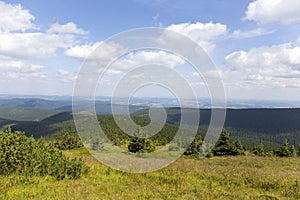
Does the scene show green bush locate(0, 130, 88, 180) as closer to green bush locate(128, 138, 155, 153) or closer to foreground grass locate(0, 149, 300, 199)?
foreground grass locate(0, 149, 300, 199)

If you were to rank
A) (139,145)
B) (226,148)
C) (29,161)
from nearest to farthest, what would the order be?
(29,161)
(139,145)
(226,148)

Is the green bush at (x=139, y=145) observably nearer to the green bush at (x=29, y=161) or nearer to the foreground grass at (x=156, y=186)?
the foreground grass at (x=156, y=186)

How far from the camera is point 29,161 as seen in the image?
14.5 m

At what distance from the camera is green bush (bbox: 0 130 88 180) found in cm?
1402

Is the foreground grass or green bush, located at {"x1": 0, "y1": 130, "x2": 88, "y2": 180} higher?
green bush, located at {"x1": 0, "y1": 130, "x2": 88, "y2": 180}

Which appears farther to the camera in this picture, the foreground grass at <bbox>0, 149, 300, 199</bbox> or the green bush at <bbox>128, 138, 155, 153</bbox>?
the green bush at <bbox>128, 138, 155, 153</bbox>

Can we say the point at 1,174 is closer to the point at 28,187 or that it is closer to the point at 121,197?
the point at 28,187

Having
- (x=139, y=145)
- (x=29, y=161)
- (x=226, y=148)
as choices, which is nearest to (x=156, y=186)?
(x=29, y=161)

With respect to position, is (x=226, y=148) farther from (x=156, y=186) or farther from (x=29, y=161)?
(x=29, y=161)

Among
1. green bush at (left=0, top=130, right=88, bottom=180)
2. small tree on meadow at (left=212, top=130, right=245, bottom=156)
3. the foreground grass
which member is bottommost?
small tree on meadow at (left=212, top=130, right=245, bottom=156)

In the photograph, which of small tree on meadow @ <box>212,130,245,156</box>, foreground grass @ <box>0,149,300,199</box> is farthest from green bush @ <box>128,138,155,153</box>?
foreground grass @ <box>0,149,300,199</box>

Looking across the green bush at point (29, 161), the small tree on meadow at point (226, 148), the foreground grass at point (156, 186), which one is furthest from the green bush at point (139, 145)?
the green bush at point (29, 161)

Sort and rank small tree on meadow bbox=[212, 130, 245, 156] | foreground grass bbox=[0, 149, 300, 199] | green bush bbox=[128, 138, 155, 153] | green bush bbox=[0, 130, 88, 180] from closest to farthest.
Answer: foreground grass bbox=[0, 149, 300, 199] < green bush bbox=[0, 130, 88, 180] < green bush bbox=[128, 138, 155, 153] < small tree on meadow bbox=[212, 130, 245, 156]

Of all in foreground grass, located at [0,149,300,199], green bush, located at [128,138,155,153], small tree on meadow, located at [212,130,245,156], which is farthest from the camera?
small tree on meadow, located at [212,130,245,156]
